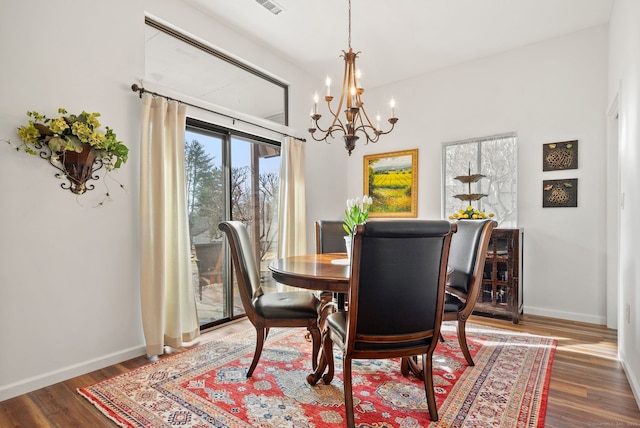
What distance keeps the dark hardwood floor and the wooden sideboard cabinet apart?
0.63 m

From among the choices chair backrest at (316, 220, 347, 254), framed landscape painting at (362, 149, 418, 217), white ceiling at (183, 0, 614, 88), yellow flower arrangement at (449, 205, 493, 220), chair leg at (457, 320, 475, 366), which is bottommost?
chair leg at (457, 320, 475, 366)

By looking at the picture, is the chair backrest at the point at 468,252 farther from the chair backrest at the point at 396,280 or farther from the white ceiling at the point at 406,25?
the white ceiling at the point at 406,25

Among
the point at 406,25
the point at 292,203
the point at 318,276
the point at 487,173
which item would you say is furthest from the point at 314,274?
the point at 487,173

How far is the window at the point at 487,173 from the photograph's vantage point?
3.70m

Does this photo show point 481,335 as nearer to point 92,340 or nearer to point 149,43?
point 92,340

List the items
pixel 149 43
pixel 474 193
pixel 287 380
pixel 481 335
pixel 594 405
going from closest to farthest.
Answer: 1. pixel 594 405
2. pixel 287 380
3. pixel 149 43
4. pixel 481 335
5. pixel 474 193

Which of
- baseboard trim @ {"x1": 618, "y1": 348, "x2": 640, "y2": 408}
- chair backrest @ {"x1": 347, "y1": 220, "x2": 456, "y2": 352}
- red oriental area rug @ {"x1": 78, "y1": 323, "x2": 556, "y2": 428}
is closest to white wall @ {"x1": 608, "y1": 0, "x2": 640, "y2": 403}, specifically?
baseboard trim @ {"x1": 618, "y1": 348, "x2": 640, "y2": 408}

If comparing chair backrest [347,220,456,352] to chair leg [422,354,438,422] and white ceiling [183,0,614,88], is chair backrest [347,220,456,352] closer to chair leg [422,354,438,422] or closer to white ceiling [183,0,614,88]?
chair leg [422,354,438,422]

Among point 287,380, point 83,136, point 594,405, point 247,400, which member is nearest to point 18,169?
point 83,136

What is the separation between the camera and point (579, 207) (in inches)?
134

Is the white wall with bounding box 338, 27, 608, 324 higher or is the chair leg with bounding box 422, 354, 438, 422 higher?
the white wall with bounding box 338, 27, 608, 324

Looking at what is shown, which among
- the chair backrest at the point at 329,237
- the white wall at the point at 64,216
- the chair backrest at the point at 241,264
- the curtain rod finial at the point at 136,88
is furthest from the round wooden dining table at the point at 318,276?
the curtain rod finial at the point at 136,88

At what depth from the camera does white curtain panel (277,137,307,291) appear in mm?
3842

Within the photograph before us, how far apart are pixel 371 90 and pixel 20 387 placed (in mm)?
4682
